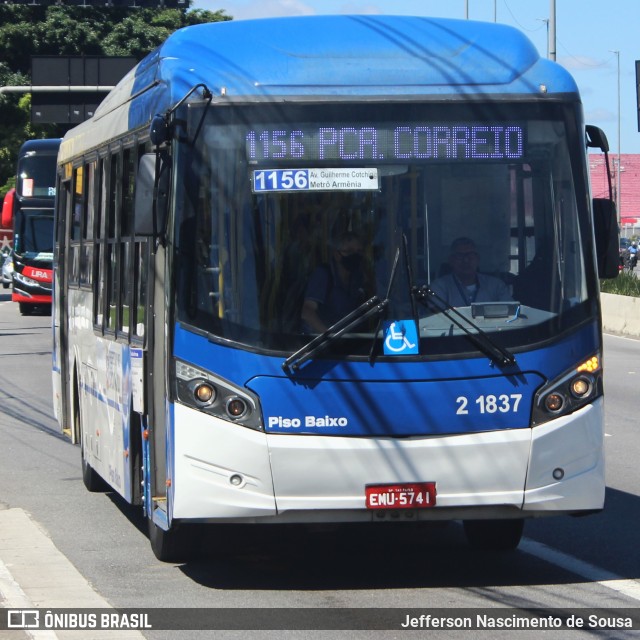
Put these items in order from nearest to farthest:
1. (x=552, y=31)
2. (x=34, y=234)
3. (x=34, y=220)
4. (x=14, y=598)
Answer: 1. (x=14, y=598)
2. (x=552, y=31)
3. (x=34, y=220)
4. (x=34, y=234)

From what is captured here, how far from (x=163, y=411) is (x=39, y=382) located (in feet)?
42.3

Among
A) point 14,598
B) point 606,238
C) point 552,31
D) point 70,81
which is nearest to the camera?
point 14,598

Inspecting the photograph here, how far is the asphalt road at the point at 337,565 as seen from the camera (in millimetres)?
7273

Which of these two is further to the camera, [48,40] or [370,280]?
[48,40]

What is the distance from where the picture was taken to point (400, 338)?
7.36m

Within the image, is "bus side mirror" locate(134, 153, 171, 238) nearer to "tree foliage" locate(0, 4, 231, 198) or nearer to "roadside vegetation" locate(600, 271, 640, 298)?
"roadside vegetation" locate(600, 271, 640, 298)

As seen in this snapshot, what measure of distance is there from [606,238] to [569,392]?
1042 millimetres

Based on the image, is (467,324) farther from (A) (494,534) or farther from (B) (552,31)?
(B) (552,31)

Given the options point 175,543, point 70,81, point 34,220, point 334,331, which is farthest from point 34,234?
point 334,331

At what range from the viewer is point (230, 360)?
7305 mm

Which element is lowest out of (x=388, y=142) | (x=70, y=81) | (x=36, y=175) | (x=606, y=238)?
(x=36, y=175)

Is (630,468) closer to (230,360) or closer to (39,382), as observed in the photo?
(230,360)

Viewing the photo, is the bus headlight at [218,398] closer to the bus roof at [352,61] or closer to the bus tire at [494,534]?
the bus roof at [352,61]

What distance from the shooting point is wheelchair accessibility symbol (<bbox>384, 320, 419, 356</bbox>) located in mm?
7352
